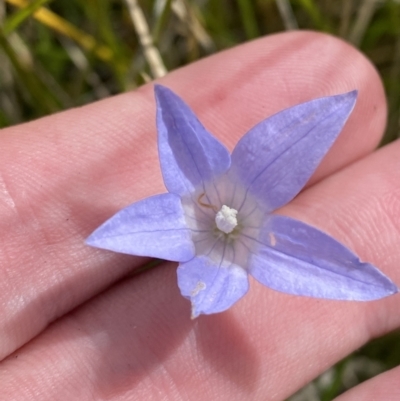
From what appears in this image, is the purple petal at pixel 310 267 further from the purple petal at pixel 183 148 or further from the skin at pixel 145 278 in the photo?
the skin at pixel 145 278

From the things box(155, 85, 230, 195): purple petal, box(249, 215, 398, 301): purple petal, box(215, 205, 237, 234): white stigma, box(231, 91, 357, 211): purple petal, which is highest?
box(155, 85, 230, 195): purple petal

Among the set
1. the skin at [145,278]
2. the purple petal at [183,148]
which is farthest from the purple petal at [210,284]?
the skin at [145,278]

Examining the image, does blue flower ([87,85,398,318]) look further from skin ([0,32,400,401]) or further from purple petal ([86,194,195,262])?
skin ([0,32,400,401])

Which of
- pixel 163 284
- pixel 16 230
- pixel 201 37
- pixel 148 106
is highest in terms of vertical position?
pixel 201 37

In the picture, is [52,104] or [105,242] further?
[52,104]

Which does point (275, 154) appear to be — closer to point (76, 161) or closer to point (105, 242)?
point (105, 242)

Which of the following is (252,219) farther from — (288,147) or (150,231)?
(150,231)

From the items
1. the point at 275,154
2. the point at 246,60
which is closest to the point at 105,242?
the point at 275,154

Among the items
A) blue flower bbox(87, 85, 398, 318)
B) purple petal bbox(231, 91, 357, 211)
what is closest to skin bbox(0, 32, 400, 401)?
blue flower bbox(87, 85, 398, 318)
